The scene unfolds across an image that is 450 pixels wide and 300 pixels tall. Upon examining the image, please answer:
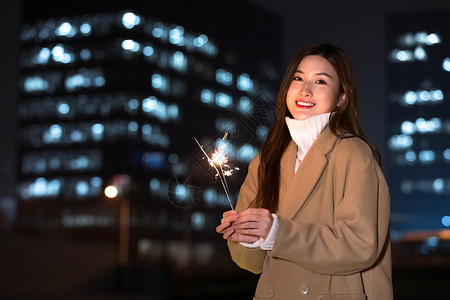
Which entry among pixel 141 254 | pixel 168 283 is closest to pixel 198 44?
pixel 141 254

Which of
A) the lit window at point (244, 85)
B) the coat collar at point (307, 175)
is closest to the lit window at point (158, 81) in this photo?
the lit window at point (244, 85)

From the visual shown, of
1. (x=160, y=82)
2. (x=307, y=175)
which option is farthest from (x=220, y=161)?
(x=160, y=82)

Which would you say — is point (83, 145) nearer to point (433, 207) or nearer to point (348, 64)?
point (433, 207)

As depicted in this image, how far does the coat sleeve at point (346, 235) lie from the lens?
286cm

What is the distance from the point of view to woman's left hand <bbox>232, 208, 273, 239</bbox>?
2820 millimetres

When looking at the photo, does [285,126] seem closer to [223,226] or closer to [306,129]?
[306,129]

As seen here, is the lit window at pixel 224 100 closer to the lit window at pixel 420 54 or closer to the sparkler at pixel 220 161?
the lit window at pixel 420 54

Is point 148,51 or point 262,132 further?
point 148,51

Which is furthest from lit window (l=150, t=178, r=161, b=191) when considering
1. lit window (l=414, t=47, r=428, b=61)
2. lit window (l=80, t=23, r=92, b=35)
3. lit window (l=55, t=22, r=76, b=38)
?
lit window (l=414, t=47, r=428, b=61)

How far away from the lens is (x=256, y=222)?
283cm

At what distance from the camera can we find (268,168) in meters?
3.36

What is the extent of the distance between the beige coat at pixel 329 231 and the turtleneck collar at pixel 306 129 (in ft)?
0.17

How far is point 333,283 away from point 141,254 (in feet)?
255

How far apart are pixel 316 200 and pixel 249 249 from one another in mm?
372
